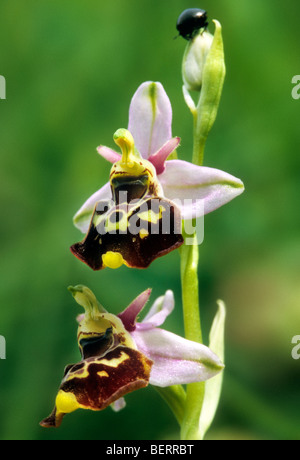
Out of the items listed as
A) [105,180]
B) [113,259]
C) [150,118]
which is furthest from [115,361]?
[105,180]

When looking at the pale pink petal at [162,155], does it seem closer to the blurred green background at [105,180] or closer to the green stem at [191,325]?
the green stem at [191,325]

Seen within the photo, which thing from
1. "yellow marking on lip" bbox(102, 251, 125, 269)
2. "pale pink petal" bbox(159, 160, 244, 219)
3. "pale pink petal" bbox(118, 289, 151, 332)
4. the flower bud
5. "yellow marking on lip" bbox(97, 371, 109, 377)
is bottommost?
"yellow marking on lip" bbox(97, 371, 109, 377)

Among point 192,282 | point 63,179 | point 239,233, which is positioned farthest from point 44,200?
point 192,282

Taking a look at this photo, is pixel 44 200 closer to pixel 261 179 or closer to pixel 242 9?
pixel 261 179

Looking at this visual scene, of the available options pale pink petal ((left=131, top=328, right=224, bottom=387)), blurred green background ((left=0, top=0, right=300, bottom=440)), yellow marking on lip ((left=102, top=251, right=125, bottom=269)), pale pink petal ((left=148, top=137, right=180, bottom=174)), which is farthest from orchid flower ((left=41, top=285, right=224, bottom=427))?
blurred green background ((left=0, top=0, right=300, bottom=440))

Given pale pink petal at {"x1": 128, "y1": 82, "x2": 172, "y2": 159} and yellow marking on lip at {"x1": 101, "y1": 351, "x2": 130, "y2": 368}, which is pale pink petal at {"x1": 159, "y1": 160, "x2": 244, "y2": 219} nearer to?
pale pink petal at {"x1": 128, "y1": 82, "x2": 172, "y2": 159}

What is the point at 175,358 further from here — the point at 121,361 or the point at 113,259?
the point at 113,259
